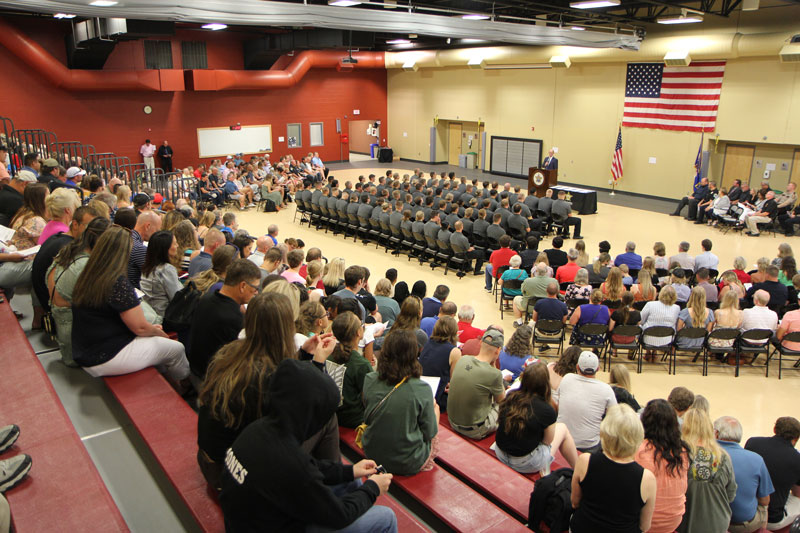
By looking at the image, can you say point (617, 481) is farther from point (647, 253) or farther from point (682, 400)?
point (647, 253)

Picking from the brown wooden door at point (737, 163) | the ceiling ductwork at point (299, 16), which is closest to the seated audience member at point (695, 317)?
the ceiling ductwork at point (299, 16)

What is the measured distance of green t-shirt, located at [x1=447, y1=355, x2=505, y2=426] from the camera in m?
4.01

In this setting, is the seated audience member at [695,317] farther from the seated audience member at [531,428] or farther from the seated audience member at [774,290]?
the seated audience member at [531,428]

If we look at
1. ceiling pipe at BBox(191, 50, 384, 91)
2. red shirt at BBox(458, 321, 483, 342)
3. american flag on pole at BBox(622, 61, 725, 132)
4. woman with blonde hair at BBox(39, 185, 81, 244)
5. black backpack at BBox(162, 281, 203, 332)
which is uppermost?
ceiling pipe at BBox(191, 50, 384, 91)

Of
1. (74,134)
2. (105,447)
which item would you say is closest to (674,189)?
(105,447)

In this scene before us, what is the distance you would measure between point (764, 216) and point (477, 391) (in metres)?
12.4

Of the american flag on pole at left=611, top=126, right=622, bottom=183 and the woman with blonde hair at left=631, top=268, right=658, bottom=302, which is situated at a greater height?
the american flag on pole at left=611, top=126, right=622, bottom=183

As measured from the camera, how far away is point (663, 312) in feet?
23.1

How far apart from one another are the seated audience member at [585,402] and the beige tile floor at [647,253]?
8.58 feet

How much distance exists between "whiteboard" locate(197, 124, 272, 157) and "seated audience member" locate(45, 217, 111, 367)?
61.1 ft

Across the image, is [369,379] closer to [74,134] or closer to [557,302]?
[557,302]

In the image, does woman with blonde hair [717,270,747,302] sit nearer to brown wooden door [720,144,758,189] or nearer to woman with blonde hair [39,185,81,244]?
woman with blonde hair [39,185,81,244]

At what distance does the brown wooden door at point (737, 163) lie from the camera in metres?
15.7

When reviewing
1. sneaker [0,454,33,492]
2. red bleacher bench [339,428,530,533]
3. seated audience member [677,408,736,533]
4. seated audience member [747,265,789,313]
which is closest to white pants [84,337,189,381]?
sneaker [0,454,33,492]
